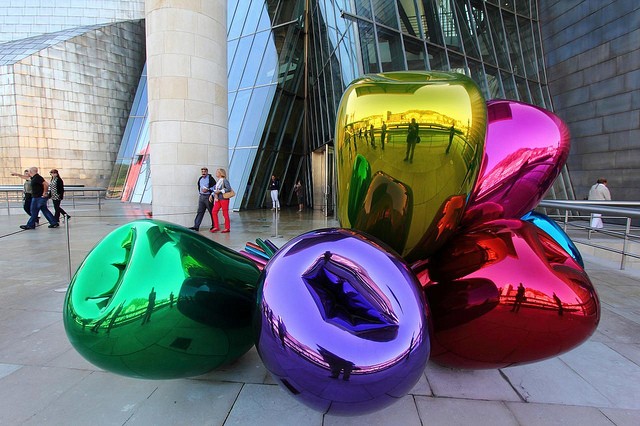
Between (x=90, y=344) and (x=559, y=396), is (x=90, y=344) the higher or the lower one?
the higher one

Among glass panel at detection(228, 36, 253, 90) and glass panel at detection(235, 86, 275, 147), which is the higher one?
glass panel at detection(228, 36, 253, 90)

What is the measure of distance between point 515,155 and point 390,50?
11562 millimetres

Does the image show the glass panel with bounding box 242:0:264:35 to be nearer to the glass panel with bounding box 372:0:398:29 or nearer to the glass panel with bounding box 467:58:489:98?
the glass panel with bounding box 372:0:398:29

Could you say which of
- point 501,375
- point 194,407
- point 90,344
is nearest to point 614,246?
point 501,375

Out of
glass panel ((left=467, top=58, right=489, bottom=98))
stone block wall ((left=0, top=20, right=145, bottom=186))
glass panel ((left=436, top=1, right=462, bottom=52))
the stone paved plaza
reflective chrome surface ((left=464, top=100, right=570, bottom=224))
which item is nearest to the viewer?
reflective chrome surface ((left=464, top=100, right=570, bottom=224))

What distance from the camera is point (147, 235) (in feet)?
5.73

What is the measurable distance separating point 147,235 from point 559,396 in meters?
2.79

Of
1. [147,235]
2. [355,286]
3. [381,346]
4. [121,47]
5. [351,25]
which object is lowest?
[381,346]

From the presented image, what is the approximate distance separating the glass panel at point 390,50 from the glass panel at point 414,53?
438mm

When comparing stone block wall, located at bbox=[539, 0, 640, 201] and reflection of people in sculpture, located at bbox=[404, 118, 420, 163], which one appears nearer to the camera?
reflection of people in sculpture, located at bbox=[404, 118, 420, 163]

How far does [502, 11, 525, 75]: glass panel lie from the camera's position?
1577cm

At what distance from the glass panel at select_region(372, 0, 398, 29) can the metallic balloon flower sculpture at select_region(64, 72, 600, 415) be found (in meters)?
11.6

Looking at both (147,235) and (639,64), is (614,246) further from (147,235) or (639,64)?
(147,235)

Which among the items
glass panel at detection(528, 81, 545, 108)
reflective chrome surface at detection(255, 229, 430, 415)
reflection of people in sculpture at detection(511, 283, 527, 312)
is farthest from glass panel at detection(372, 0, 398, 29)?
reflective chrome surface at detection(255, 229, 430, 415)
